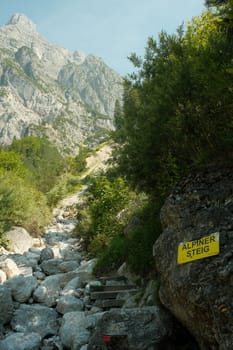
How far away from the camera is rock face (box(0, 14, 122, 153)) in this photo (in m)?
122

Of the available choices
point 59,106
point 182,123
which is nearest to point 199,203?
point 182,123

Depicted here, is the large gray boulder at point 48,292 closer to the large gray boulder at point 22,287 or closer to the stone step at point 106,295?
the large gray boulder at point 22,287

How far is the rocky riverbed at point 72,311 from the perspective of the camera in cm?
500

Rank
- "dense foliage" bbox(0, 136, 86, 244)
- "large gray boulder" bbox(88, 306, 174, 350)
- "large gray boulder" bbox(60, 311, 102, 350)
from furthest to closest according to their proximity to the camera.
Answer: "dense foliage" bbox(0, 136, 86, 244) < "large gray boulder" bbox(60, 311, 102, 350) < "large gray boulder" bbox(88, 306, 174, 350)

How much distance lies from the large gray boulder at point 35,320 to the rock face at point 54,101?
3638 inches

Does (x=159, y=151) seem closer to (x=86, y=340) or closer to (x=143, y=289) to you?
(x=143, y=289)

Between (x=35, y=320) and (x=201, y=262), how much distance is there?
4690 mm

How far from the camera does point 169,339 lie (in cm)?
486

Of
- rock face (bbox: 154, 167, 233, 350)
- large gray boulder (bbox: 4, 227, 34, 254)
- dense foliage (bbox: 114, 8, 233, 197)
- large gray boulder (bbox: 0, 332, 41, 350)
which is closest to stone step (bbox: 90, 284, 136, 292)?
large gray boulder (bbox: 0, 332, 41, 350)

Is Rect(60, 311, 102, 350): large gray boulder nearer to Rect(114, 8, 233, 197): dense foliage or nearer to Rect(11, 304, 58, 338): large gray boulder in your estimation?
Rect(11, 304, 58, 338): large gray boulder

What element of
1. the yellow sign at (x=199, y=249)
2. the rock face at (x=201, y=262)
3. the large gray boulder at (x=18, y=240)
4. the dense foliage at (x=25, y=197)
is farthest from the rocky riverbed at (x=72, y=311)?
the dense foliage at (x=25, y=197)

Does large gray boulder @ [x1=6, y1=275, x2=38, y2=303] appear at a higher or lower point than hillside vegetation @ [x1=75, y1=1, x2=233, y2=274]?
lower

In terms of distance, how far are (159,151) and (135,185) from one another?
146cm

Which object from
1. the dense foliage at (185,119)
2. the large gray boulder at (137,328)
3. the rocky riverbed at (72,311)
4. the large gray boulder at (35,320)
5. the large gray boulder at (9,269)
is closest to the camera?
the large gray boulder at (137,328)
